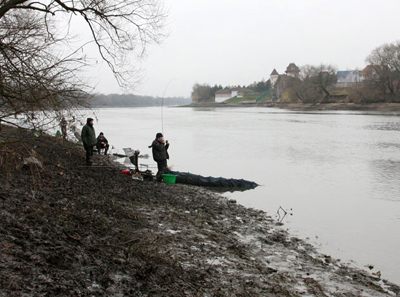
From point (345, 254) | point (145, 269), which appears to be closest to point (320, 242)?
point (345, 254)

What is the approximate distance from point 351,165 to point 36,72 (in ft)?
50.3

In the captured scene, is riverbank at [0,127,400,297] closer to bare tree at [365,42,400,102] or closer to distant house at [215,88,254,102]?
bare tree at [365,42,400,102]

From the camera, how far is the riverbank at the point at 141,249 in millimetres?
4625

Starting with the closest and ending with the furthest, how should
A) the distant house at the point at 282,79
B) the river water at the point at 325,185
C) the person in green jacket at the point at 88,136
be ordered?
1. the river water at the point at 325,185
2. the person in green jacket at the point at 88,136
3. the distant house at the point at 282,79

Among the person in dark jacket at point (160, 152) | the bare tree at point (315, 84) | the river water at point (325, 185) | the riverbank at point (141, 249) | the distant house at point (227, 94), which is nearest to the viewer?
the riverbank at point (141, 249)

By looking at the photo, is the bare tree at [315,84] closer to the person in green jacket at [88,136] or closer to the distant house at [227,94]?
the distant house at [227,94]

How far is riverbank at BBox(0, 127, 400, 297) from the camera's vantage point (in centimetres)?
462

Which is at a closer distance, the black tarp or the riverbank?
the riverbank

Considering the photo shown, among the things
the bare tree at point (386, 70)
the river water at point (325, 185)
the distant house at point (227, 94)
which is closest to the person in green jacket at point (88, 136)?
the river water at point (325, 185)

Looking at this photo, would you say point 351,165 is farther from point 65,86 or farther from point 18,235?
point 18,235

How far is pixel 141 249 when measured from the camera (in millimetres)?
5797

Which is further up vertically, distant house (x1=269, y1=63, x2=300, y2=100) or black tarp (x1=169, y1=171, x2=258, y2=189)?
distant house (x1=269, y1=63, x2=300, y2=100)

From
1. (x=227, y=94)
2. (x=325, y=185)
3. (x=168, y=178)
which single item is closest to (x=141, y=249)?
(x=168, y=178)

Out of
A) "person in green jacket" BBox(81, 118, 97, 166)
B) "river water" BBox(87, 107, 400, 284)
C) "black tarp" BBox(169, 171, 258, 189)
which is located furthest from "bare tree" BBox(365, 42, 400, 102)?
"person in green jacket" BBox(81, 118, 97, 166)
